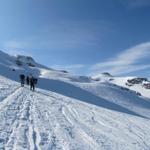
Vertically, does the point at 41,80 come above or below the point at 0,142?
above

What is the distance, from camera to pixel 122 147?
30.8ft

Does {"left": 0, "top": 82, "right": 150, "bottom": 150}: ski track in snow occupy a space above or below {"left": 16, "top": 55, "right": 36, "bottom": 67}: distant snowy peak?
below

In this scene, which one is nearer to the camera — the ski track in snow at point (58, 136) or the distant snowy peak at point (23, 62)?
the ski track in snow at point (58, 136)

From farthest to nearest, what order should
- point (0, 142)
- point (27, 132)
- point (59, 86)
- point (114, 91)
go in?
1. point (114, 91)
2. point (59, 86)
3. point (27, 132)
4. point (0, 142)

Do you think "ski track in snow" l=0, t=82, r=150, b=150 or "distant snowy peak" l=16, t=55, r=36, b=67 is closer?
"ski track in snow" l=0, t=82, r=150, b=150

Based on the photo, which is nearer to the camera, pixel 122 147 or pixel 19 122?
pixel 122 147

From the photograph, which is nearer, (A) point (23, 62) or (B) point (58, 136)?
(B) point (58, 136)

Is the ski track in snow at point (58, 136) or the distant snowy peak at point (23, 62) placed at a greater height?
the distant snowy peak at point (23, 62)

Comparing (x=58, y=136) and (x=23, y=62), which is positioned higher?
A: (x=23, y=62)

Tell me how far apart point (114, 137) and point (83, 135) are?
116 cm

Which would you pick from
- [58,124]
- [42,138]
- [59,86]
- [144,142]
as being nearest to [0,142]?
[42,138]

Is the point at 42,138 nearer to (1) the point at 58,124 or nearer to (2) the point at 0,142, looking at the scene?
(2) the point at 0,142

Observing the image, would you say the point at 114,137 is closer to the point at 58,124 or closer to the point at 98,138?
the point at 98,138

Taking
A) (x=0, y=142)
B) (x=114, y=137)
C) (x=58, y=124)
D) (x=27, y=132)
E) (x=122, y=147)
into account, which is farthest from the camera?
(x=58, y=124)
